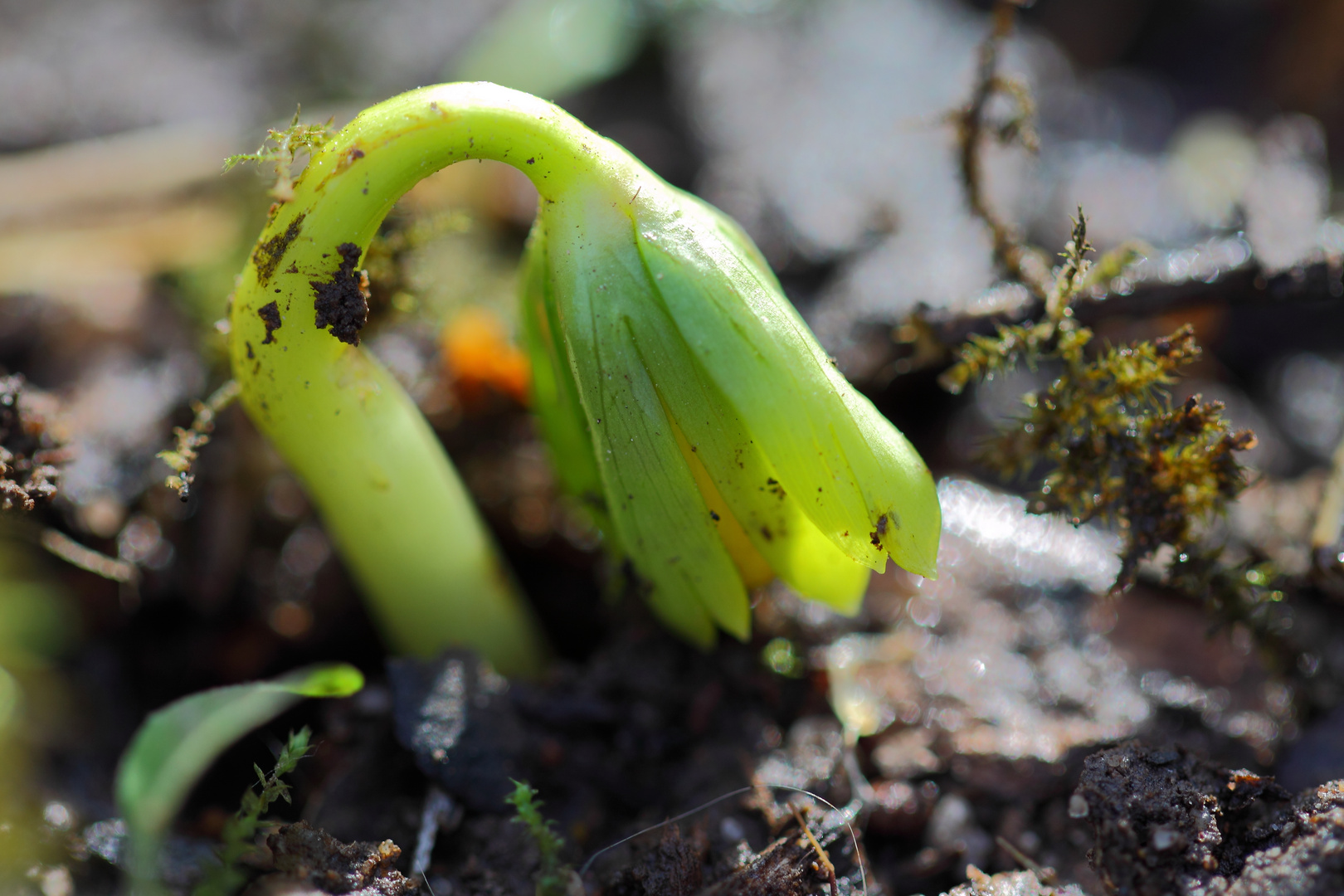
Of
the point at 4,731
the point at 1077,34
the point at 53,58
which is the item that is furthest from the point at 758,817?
the point at 1077,34

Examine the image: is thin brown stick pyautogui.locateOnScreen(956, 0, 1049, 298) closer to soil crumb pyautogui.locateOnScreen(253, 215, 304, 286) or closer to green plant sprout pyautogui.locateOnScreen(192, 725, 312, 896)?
soil crumb pyautogui.locateOnScreen(253, 215, 304, 286)

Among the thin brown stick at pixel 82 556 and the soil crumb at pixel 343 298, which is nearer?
the soil crumb at pixel 343 298

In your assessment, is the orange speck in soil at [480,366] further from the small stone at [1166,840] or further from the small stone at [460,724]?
the small stone at [1166,840]

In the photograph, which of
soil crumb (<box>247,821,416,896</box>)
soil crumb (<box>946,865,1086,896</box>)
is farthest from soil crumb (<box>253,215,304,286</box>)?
soil crumb (<box>946,865,1086,896</box>)

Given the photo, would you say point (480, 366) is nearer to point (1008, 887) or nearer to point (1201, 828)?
point (1008, 887)

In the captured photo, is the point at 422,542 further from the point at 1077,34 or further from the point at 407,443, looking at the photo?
the point at 1077,34

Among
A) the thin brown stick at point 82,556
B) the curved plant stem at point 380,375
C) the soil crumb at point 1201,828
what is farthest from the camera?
the thin brown stick at point 82,556

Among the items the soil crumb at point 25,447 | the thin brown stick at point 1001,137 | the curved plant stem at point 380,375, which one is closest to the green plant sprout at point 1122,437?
the thin brown stick at point 1001,137
